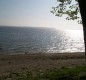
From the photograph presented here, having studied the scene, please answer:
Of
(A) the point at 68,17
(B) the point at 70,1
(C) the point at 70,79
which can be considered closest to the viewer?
(C) the point at 70,79

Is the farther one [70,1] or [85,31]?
[70,1]

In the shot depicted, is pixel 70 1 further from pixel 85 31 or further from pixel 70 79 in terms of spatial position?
pixel 70 79

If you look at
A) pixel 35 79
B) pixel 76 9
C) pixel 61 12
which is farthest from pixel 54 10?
pixel 35 79

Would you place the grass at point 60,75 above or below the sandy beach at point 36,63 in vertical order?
above

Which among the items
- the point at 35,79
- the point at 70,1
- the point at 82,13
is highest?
the point at 70,1

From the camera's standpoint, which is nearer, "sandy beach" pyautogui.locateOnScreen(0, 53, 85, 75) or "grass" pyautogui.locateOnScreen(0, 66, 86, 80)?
"grass" pyautogui.locateOnScreen(0, 66, 86, 80)

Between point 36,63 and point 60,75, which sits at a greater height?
point 60,75

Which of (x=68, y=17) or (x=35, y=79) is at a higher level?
(x=68, y=17)

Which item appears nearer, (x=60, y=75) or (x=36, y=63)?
(x=60, y=75)

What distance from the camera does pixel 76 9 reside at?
613 inches

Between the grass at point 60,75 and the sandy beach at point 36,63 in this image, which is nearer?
the grass at point 60,75

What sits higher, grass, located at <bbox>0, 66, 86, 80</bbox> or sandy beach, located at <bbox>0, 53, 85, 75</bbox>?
grass, located at <bbox>0, 66, 86, 80</bbox>

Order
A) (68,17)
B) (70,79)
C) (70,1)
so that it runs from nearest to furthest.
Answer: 1. (70,79)
2. (70,1)
3. (68,17)

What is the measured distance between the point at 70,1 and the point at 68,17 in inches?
62.0
